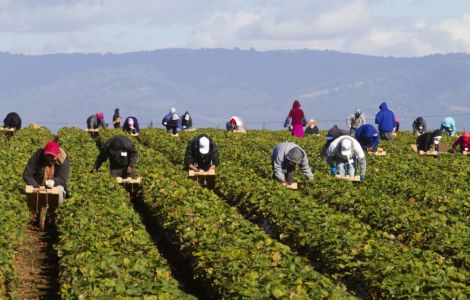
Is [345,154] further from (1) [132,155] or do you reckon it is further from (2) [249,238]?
(2) [249,238]

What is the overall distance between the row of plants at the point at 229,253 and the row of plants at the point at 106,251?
594 mm

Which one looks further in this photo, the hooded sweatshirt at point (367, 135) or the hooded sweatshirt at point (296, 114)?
the hooded sweatshirt at point (296, 114)

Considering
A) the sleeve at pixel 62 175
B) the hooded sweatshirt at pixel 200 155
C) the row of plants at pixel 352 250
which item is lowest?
the row of plants at pixel 352 250

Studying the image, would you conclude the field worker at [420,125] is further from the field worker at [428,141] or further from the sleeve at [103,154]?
the sleeve at [103,154]

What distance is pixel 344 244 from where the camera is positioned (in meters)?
14.0

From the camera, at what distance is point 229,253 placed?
1280 centimetres

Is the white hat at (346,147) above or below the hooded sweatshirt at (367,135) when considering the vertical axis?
below

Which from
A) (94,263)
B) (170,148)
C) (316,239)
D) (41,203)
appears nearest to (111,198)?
(41,203)

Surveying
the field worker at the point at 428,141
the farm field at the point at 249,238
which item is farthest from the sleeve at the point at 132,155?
the field worker at the point at 428,141

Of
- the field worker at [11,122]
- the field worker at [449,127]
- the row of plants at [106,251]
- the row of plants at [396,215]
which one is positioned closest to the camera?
the row of plants at [106,251]

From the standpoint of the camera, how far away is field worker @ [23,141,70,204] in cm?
1838

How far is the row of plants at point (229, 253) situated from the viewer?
1113 cm

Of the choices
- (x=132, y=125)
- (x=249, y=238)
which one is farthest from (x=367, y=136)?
(x=249, y=238)

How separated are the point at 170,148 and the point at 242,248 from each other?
21507mm
